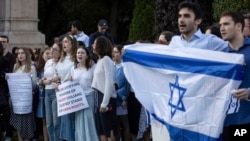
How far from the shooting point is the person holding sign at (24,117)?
605 inches

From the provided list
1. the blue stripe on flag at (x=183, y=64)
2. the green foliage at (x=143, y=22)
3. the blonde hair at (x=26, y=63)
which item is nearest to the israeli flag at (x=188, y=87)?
the blue stripe on flag at (x=183, y=64)

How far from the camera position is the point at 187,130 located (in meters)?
8.23

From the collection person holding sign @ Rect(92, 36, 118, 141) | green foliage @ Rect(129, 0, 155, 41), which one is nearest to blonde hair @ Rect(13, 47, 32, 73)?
person holding sign @ Rect(92, 36, 118, 141)

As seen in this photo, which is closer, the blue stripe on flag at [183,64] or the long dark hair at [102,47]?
the blue stripe on flag at [183,64]

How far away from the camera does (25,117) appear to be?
15430 mm

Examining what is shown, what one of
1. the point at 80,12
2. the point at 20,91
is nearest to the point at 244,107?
the point at 20,91

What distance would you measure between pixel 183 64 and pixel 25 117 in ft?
25.2

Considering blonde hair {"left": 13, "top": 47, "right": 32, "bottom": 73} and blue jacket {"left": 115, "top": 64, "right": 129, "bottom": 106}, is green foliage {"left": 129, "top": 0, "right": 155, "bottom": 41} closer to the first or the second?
blonde hair {"left": 13, "top": 47, "right": 32, "bottom": 73}

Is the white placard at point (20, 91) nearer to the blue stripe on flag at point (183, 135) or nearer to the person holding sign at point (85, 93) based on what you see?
the person holding sign at point (85, 93)

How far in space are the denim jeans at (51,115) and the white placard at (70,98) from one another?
47 centimetres

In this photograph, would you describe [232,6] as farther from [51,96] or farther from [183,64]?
[183,64]

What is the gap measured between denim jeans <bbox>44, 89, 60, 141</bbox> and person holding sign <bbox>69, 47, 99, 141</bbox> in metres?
0.56

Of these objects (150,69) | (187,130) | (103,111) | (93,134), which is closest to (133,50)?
(150,69)

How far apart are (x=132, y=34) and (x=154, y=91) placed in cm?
1572
